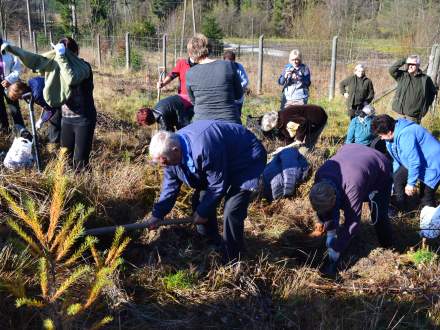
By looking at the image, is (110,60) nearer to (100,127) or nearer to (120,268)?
(100,127)

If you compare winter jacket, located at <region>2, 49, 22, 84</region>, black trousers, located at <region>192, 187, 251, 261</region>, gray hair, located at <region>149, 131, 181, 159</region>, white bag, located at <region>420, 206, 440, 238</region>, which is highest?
winter jacket, located at <region>2, 49, 22, 84</region>

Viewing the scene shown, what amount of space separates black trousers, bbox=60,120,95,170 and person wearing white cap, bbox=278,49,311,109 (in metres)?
3.84

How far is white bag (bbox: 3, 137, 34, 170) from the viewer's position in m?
3.74

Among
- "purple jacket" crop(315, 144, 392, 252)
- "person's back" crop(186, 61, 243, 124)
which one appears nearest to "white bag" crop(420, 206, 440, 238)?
"purple jacket" crop(315, 144, 392, 252)

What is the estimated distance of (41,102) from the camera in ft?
15.6

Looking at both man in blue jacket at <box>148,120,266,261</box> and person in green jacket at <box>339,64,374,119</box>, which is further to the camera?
person in green jacket at <box>339,64,374,119</box>

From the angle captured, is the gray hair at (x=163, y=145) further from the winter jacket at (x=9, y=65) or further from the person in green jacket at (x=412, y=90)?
the person in green jacket at (x=412, y=90)

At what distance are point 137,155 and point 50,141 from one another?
110cm

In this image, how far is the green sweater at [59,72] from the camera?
11.9 ft

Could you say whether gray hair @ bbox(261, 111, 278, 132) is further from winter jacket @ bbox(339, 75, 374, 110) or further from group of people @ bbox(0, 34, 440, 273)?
winter jacket @ bbox(339, 75, 374, 110)

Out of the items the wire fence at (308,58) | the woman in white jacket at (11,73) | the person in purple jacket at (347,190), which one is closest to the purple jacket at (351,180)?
the person in purple jacket at (347,190)

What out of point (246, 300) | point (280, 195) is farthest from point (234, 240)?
point (280, 195)

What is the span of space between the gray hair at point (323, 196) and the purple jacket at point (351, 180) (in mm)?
100

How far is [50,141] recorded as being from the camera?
17.5 ft
